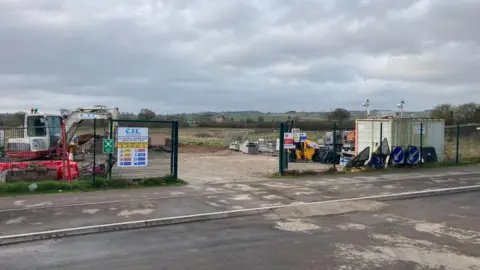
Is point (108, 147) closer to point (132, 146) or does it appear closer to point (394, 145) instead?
point (132, 146)

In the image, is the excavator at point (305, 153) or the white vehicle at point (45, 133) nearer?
the white vehicle at point (45, 133)

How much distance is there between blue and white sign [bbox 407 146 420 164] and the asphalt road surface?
10.5 metres

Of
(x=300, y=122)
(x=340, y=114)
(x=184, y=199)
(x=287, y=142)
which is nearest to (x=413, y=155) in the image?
(x=287, y=142)

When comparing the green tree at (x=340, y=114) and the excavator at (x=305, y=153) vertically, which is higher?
the green tree at (x=340, y=114)

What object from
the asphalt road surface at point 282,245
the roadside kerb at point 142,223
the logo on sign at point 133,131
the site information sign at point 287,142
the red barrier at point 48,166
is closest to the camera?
the asphalt road surface at point 282,245

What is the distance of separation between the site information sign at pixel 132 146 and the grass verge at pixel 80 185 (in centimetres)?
60

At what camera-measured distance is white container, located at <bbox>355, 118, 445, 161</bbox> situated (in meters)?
22.0

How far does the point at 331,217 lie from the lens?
10438 mm

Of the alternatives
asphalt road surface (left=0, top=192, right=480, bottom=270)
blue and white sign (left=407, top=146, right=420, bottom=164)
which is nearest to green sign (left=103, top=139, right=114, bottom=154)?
asphalt road surface (left=0, top=192, right=480, bottom=270)

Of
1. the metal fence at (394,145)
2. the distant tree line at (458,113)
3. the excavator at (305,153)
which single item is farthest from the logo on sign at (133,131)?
the distant tree line at (458,113)

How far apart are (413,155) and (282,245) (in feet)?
49.7

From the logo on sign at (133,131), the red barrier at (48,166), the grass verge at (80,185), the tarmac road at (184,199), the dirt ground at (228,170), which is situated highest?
the logo on sign at (133,131)

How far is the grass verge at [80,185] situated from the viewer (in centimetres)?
1298

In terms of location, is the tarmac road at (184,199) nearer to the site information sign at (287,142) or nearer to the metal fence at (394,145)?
the site information sign at (287,142)
